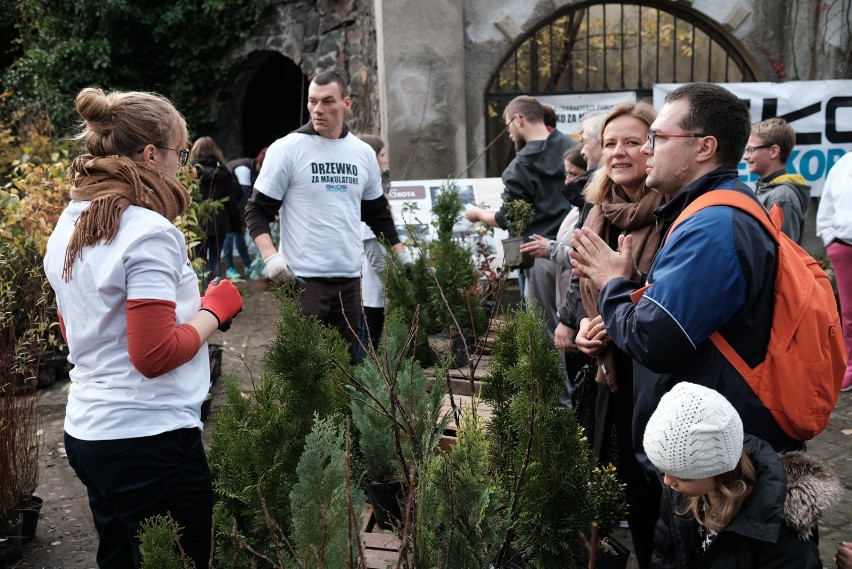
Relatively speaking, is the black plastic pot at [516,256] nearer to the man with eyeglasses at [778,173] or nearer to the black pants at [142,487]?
the man with eyeglasses at [778,173]

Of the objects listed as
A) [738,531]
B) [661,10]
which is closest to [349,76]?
[661,10]

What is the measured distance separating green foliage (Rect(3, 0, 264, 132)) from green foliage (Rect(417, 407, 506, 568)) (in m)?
12.4

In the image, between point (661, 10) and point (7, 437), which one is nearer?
point (7, 437)

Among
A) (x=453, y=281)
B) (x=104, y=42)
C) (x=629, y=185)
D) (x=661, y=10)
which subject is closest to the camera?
(x=629, y=185)

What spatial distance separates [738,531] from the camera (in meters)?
2.06

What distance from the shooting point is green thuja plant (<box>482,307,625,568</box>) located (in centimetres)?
254

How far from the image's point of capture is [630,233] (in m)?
3.04

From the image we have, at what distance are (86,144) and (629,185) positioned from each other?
1.90 metres

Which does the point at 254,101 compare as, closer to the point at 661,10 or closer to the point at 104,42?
the point at 104,42

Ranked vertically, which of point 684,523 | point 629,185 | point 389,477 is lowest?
point 389,477

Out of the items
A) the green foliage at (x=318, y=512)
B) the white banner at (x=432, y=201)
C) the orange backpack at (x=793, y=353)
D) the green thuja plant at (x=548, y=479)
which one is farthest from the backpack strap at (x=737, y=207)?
the white banner at (x=432, y=201)

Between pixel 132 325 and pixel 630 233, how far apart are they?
174 cm

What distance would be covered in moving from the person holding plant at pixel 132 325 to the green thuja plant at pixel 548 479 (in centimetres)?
93

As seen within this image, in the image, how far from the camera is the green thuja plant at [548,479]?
2.54m
